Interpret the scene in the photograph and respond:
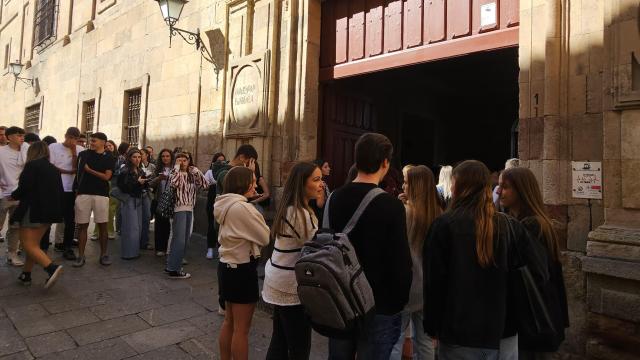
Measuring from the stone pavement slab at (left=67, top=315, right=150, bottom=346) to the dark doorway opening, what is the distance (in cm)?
354

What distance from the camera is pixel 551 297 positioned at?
1.95 meters

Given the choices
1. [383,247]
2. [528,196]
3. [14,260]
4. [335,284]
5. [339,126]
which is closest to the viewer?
[335,284]

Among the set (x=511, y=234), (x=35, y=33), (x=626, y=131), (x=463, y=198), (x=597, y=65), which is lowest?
(x=511, y=234)

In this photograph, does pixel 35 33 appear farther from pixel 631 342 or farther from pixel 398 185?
pixel 631 342

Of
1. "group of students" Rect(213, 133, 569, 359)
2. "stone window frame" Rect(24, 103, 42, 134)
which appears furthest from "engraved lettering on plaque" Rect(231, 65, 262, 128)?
"stone window frame" Rect(24, 103, 42, 134)

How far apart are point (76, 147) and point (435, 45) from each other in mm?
4997

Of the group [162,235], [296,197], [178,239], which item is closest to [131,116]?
[162,235]

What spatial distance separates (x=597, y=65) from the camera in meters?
3.27

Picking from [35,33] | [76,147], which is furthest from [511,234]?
[35,33]

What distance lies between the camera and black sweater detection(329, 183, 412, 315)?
1.83m

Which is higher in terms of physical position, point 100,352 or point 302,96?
point 302,96

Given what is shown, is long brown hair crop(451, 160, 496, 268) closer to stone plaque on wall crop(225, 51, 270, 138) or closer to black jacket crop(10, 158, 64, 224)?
black jacket crop(10, 158, 64, 224)

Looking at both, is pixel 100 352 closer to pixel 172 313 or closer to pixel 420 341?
pixel 172 313

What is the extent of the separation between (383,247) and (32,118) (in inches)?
730
